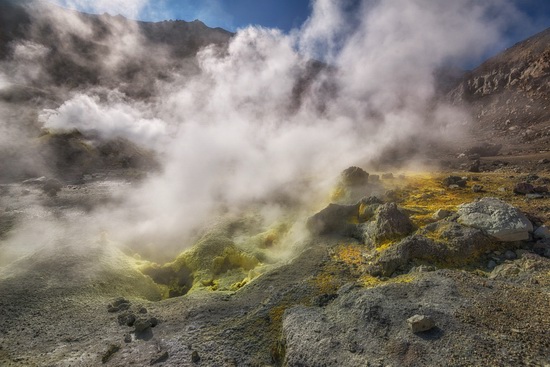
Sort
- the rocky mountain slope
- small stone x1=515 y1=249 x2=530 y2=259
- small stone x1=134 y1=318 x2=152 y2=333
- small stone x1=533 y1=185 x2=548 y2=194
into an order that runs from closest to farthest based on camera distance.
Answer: small stone x1=134 y1=318 x2=152 y2=333, small stone x1=515 y1=249 x2=530 y2=259, small stone x1=533 y1=185 x2=548 y2=194, the rocky mountain slope

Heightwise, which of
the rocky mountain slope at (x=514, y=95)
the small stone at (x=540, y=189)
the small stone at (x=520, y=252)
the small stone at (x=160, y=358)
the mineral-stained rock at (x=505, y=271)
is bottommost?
the mineral-stained rock at (x=505, y=271)

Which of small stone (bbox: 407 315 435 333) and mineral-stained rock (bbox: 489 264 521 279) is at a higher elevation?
mineral-stained rock (bbox: 489 264 521 279)

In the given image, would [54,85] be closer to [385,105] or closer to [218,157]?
[218,157]

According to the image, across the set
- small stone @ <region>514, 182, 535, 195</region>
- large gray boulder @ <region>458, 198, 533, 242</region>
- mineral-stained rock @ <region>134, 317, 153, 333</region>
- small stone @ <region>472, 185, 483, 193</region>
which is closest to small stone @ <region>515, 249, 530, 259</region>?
large gray boulder @ <region>458, 198, 533, 242</region>

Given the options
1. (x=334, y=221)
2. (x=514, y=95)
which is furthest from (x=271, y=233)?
A: (x=514, y=95)

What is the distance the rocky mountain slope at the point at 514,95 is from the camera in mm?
25256

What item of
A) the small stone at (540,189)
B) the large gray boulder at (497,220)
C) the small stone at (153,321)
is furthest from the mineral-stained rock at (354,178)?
the small stone at (153,321)

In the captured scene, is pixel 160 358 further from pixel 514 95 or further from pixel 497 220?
pixel 514 95

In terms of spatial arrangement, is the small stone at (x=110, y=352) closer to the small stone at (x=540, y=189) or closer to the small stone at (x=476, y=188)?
the small stone at (x=476, y=188)

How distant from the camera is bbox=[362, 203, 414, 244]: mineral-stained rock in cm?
879

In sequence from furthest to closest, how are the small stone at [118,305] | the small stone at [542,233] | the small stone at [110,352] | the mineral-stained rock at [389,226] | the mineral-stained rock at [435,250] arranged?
1. the mineral-stained rock at [389,226]
2. the small stone at [542,233]
3. the mineral-stained rock at [435,250]
4. the small stone at [118,305]
5. the small stone at [110,352]

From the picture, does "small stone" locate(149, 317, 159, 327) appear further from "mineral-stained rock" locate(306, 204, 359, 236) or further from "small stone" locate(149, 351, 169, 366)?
"mineral-stained rock" locate(306, 204, 359, 236)

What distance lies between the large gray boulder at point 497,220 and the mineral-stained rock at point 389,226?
130 cm

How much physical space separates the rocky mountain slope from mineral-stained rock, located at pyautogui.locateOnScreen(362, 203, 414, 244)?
17.9 m
